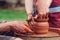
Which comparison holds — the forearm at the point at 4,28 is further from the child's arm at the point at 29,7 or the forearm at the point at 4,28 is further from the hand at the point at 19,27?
the child's arm at the point at 29,7

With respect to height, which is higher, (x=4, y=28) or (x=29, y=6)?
(x=29, y=6)

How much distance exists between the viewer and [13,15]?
1.15 m

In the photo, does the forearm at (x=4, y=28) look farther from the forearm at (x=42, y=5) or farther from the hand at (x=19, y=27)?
the forearm at (x=42, y=5)

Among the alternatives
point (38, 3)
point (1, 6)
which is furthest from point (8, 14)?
point (38, 3)

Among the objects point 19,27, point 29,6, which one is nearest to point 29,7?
point 29,6

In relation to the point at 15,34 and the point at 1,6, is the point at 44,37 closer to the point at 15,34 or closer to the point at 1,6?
the point at 15,34

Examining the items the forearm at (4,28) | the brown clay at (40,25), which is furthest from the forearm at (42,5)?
the forearm at (4,28)

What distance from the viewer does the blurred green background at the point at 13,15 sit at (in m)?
1.15

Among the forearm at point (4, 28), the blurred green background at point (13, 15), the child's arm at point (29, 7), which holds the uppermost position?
the child's arm at point (29, 7)

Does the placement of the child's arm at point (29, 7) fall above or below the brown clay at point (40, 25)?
above

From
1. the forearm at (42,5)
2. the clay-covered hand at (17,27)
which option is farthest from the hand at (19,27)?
the forearm at (42,5)

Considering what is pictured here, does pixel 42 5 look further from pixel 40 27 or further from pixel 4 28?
pixel 4 28

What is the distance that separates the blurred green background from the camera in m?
1.15

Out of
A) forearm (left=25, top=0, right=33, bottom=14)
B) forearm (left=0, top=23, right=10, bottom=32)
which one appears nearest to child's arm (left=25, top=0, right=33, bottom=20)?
forearm (left=25, top=0, right=33, bottom=14)
